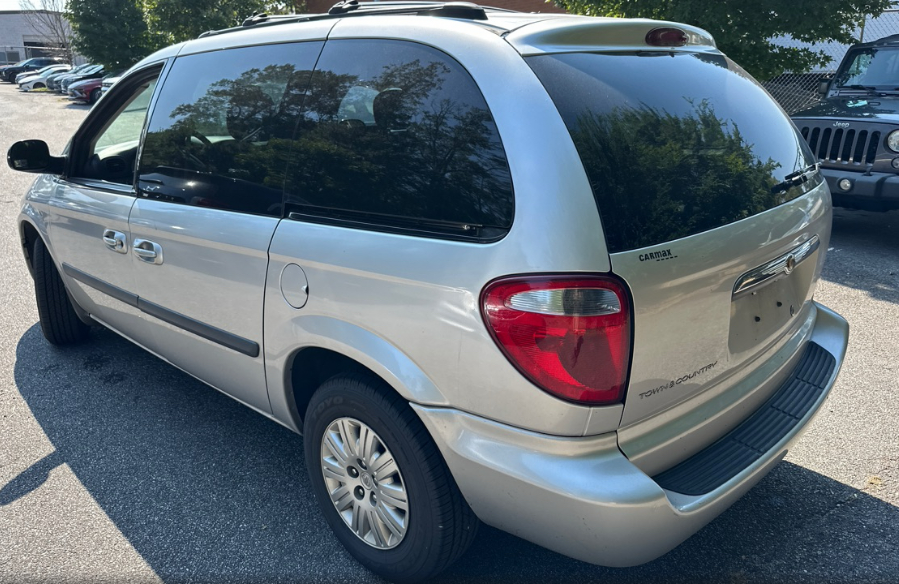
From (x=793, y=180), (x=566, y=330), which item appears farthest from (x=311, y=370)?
(x=793, y=180)

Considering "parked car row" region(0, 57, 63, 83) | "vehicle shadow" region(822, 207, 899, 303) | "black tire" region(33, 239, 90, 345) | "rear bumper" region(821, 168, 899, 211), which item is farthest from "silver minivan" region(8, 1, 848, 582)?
"parked car row" region(0, 57, 63, 83)

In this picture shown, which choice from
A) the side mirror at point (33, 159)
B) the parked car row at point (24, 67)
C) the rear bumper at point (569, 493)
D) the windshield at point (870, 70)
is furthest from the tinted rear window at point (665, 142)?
the parked car row at point (24, 67)

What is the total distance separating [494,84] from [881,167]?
596 centimetres

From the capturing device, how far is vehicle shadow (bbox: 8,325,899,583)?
8.68 feet

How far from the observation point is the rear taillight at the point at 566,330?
193 centimetres

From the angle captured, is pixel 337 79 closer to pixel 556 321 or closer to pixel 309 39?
pixel 309 39

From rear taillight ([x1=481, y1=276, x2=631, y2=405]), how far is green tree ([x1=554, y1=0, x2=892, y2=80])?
9041 millimetres

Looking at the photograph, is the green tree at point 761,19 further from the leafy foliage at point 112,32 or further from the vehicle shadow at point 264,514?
the leafy foliage at point 112,32

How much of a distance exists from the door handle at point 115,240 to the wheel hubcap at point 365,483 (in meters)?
1.56

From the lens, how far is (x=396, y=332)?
222 cm

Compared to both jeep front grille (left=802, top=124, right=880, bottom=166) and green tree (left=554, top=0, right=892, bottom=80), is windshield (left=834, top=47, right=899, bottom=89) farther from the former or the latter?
green tree (left=554, top=0, right=892, bottom=80)

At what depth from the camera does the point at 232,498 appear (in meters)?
3.13

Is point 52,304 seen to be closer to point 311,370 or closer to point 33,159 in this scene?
point 33,159

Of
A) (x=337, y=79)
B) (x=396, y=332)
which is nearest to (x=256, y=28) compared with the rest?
(x=337, y=79)
